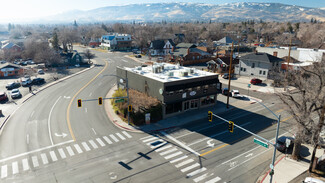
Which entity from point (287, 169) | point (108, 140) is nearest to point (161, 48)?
point (108, 140)

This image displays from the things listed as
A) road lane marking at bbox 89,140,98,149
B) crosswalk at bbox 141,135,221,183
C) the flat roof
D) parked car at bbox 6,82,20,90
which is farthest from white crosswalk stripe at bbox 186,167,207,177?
parked car at bbox 6,82,20,90

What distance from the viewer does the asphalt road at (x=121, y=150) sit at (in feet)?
70.3

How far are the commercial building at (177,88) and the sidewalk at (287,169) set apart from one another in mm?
16440

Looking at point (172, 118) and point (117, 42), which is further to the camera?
point (117, 42)

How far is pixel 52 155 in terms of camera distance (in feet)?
81.4

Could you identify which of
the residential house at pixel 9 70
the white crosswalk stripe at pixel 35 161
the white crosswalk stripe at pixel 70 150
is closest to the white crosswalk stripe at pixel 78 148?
the white crosswalk stripe at pixel 70 150

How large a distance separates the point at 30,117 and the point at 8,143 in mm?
8979

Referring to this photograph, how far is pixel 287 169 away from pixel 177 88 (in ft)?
60.4

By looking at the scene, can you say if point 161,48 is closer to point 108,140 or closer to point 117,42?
point 117,42

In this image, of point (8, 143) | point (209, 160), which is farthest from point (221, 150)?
point (8, 143)

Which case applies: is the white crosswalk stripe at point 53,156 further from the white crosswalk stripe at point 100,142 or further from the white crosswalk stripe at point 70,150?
the white crosswalk stripe at point 100,142

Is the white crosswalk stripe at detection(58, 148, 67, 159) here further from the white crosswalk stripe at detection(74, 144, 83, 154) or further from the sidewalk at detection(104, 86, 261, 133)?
the sidewalk at detection(104, 86, 261, 133)

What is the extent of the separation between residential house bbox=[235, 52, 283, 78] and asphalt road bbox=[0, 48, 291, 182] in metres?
23.6

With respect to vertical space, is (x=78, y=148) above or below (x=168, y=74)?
below
